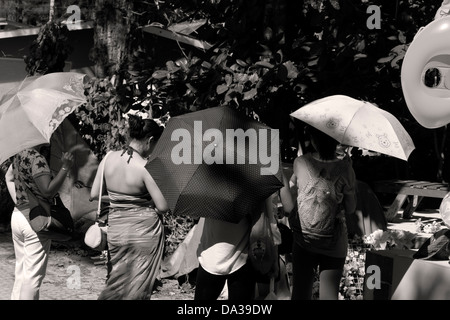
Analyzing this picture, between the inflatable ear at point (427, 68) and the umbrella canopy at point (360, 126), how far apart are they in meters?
0.32

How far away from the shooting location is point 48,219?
5.54 m

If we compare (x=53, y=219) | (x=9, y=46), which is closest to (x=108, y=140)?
(x=53, y=219)

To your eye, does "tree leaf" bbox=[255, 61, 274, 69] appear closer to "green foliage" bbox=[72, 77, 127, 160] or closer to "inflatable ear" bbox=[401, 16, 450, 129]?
"inflatable ear" bbox=[401, 16, 450, 129]

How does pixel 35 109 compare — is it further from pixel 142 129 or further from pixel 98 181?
pixel 142 129

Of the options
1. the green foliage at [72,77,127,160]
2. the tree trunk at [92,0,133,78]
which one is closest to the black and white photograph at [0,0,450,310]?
the green foliage at [72,77,127,160]

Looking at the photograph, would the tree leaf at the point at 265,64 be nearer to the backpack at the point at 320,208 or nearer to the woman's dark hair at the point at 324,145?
the woman's dark hair at the point at 324,145

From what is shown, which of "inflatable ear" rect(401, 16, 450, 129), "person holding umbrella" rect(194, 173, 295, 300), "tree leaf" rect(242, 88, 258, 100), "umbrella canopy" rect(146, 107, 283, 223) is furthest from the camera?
"tree leaf" rect(242, 88, 258, 100)

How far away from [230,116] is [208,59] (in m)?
3.09

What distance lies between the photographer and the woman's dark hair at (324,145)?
5.34 metres

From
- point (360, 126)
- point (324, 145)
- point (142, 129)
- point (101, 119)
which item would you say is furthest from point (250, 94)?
point (101, 119)

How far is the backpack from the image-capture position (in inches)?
205

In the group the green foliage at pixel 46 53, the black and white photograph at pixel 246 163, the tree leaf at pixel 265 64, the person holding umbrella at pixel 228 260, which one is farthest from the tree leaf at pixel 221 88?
the person holding umbrella at pixel 228 260

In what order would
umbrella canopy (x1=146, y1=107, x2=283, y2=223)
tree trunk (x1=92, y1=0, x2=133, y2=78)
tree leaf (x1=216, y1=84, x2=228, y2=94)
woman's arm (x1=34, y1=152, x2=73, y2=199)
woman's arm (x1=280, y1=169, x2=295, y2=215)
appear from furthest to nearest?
tree trunk (x1=92, y1=0, x2=133, y2=78)
tree leaf (x1=216, y1=84, x2=228, y2=94)
woman's arm (x1=34, y1=152, x2=73, y2=199)
woman's arm (x1=280, y1=169, x2=295, y2=215)
umbrella canopy (x1=146, y1=107, x2=283, y2=223)

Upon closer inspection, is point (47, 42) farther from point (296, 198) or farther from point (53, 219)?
point (296, 198)
